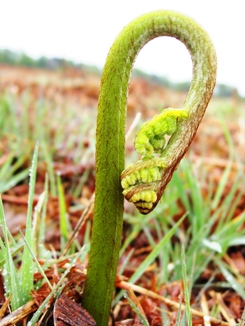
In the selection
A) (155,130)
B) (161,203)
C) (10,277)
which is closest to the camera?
(155,130)

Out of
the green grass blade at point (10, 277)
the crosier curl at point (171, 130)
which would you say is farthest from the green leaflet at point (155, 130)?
the green grass blade at point (10, 277)

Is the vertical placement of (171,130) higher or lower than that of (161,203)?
higher

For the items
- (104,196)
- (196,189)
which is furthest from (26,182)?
(104,196)

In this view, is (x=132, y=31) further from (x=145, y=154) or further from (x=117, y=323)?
(x=117, y=323)

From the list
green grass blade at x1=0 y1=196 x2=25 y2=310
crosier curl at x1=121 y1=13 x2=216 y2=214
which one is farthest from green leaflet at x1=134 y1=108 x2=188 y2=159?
green grass blade at x1=0 y1=196 x2=25 y2=310

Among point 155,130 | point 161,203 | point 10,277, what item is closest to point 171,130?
point 155,130

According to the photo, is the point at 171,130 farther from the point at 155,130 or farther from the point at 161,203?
the point at 161,203

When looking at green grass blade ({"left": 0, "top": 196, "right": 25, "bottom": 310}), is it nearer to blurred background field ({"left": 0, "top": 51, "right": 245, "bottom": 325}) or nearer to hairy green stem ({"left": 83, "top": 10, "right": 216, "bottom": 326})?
hairy green stem ({"left": 83, "top": 10, "right": 216, "bottom": 326})

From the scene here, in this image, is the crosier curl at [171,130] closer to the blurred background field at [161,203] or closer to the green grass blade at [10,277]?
the green grass blade at [10,277]
